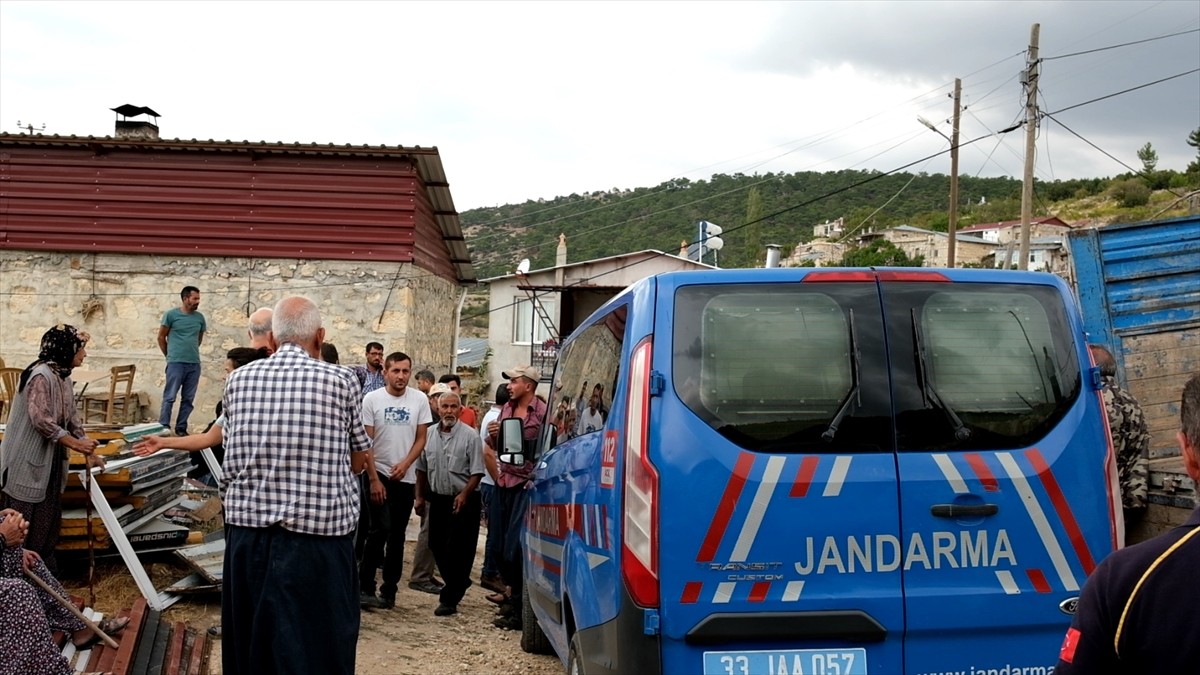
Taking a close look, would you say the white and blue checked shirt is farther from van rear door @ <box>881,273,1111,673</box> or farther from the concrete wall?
the concrete wall

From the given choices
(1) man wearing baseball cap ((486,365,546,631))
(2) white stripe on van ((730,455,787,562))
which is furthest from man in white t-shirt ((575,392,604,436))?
(1) man wearing baseball cap ((486,365,546,631))

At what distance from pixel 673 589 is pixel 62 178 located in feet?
53.0

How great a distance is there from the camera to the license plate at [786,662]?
3398mm

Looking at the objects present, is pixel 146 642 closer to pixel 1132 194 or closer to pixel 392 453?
pixel 392 453

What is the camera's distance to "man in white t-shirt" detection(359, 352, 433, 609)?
24.8 feet

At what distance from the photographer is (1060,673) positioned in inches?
79.7

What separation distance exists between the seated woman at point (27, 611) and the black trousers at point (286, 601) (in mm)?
1065

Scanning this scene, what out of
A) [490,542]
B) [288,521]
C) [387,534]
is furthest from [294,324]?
[490,542]

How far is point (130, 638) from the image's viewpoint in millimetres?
5738

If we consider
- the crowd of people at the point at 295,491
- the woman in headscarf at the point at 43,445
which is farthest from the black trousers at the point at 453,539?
the woman in headscarf at the point at 43,445

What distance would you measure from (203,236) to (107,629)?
11656 millimetres

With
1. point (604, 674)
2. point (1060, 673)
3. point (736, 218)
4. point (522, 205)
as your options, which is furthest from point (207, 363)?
point (522, 205)

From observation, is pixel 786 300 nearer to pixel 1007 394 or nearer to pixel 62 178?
pixel 1007 394

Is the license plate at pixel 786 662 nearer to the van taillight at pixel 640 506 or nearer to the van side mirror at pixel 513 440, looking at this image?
the van taillight at pixel 640 506
